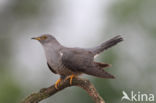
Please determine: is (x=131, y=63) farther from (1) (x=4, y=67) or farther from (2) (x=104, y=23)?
(1) (x=4, y=67)

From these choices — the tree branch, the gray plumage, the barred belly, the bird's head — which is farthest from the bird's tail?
the tree branch

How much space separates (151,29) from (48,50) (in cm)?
688

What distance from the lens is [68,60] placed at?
23.1 ft

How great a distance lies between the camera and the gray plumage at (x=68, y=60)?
6.88 m

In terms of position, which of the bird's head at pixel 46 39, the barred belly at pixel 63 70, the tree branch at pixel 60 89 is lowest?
the barred belly at pixel 63 70

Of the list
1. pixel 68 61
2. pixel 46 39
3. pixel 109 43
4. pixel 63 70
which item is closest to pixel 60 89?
pixel 63 70

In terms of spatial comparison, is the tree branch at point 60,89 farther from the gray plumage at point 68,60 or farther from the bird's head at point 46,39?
the bird's head at point 46,39

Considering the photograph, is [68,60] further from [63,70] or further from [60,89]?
[60,89]

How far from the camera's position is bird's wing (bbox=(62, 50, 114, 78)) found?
6.80 meters

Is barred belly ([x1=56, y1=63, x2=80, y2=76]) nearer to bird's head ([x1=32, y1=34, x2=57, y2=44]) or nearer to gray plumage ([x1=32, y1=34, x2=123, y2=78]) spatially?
gray plumage ([x1=32, y1=34, x2=123, y2=78])

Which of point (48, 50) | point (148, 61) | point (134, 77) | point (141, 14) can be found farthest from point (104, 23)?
point (48, 50)

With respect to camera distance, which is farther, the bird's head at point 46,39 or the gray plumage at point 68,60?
the bird's head at point 46,39

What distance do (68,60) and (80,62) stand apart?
16 cm

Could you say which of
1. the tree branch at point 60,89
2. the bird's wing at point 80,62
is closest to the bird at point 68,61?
the bird's wing at point 80,62
